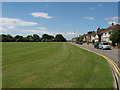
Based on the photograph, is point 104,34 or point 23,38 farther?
point 23,38

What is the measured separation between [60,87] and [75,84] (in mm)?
717

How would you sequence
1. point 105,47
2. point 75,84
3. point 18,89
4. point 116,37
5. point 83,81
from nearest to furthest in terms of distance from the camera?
point 18,89, point 75,84, point 83,81, point 105,47, point 116,37

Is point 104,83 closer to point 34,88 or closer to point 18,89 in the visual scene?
point 34,88

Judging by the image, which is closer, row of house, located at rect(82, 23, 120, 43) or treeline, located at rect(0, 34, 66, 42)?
row of house, located at rect(82, 23, 120, 43)

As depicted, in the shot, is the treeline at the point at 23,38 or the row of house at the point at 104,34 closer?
the row of house at the point at 104,34

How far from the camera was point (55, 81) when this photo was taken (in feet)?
19.9

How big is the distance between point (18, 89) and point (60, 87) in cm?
169

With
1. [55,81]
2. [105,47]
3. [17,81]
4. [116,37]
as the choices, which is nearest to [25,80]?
[17,81]

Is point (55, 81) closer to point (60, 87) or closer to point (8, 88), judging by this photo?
point (60, 87)

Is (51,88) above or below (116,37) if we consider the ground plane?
below

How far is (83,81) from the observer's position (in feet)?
19.7

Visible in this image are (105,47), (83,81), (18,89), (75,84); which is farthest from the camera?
(105,47)

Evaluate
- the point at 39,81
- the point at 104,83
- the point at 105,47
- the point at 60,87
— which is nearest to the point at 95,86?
the point at 104,83

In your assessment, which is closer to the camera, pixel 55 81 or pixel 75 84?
pixel 75 84
